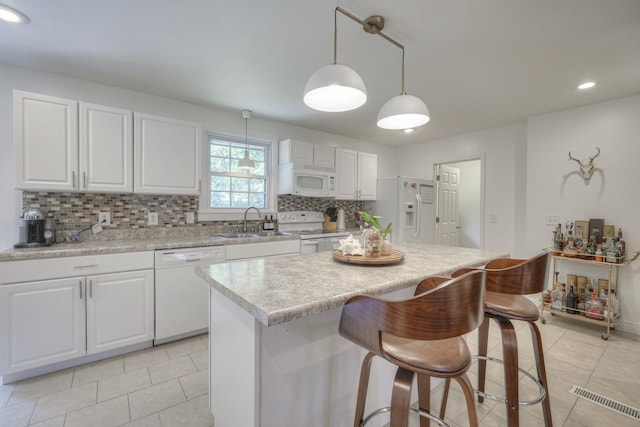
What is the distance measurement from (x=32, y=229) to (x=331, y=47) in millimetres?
2681

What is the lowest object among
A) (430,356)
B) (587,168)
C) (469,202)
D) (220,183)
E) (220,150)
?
(430,356)

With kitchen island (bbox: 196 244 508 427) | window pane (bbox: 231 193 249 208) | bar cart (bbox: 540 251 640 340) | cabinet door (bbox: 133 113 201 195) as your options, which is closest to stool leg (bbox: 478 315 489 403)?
kitchen island (bbox: 196 244 508 427)

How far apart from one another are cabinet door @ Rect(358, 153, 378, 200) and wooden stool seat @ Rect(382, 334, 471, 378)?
345 cm

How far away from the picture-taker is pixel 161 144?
271cm

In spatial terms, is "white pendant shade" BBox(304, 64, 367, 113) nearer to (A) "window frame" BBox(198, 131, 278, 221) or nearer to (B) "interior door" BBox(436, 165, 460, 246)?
(A) "window frame" BBox(198, 131, 278, 221)

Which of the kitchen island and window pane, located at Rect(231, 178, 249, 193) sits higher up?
window pane, located at Rect(231, 178, 249, 193)

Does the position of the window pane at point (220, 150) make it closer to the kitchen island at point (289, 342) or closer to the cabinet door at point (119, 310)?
the cabinet door at point (119, 310)

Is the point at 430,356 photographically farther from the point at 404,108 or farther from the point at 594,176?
the point at 594,176

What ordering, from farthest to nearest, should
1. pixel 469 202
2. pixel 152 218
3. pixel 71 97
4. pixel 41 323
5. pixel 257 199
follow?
pixel 469 202 → pixel 257 199 → pixel 152 218 → pixel 71 97 → pixel 41 323

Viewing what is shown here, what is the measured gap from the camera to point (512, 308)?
1.42 meters

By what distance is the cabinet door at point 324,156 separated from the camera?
3875 millimetres

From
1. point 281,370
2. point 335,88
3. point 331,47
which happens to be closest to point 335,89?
point 335,88

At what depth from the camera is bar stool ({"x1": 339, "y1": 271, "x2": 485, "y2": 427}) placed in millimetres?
830

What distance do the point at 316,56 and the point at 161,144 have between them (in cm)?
166
